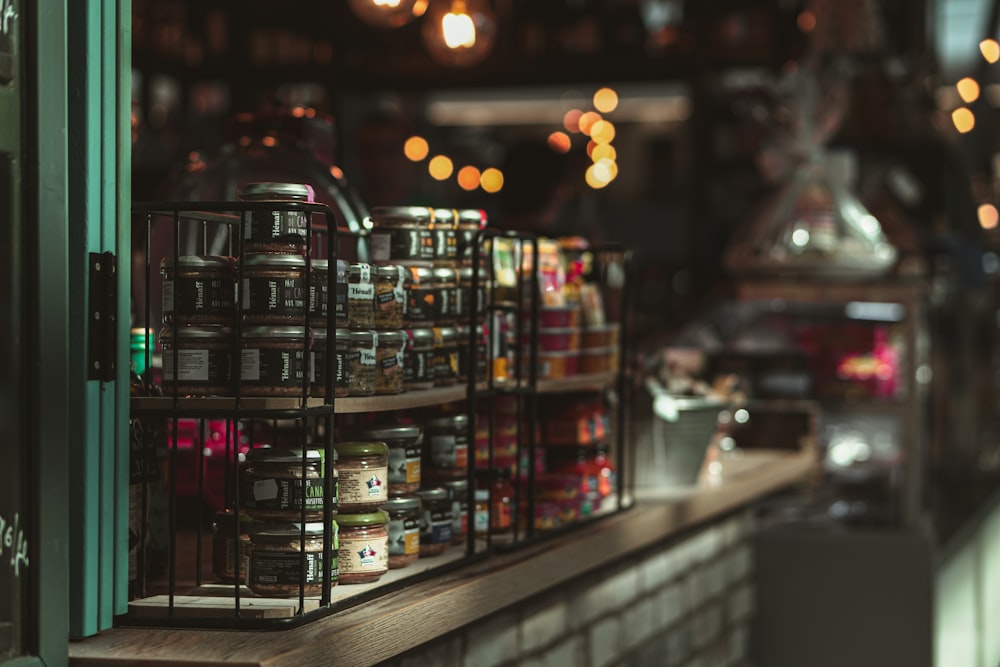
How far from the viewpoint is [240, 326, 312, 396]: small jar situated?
1.94 metres

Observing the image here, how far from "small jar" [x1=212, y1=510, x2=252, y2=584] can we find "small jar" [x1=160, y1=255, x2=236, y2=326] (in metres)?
0.28

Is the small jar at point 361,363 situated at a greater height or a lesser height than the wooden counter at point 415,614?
greater

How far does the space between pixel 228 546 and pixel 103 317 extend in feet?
1.21

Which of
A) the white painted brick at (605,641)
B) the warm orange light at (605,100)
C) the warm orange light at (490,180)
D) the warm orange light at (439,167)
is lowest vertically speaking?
the white painted brick at (605,641)

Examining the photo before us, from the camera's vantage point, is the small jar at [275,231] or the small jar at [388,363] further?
the small jar at [388,363]

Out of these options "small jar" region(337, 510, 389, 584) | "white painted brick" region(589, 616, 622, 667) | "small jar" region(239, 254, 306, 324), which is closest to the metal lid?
"small jar" region(337, 510, 389, 584)

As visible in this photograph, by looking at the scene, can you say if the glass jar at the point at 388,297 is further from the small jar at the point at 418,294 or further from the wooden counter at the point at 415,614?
the wooden counter at the point at 415,614

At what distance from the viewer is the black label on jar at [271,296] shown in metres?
1.94

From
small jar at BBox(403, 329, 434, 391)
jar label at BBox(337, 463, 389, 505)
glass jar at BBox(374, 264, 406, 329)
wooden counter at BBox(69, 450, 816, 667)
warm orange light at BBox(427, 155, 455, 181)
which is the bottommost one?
wooden counter at BBox(69, 450, 816, 667)

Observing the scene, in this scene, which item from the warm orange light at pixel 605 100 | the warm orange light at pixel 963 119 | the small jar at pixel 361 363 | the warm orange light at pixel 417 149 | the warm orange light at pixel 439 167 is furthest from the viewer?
the warm orange light at pixel 605 100

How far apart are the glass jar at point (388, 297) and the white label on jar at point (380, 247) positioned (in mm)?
113

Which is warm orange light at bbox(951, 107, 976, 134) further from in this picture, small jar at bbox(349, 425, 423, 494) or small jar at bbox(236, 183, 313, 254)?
small jar at bbox(236, 183, 313, 254)

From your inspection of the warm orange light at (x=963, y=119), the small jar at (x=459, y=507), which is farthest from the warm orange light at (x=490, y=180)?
the small jar at (x=459, y=507)

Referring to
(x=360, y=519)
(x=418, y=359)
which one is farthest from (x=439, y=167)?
(x=360, y=519)
